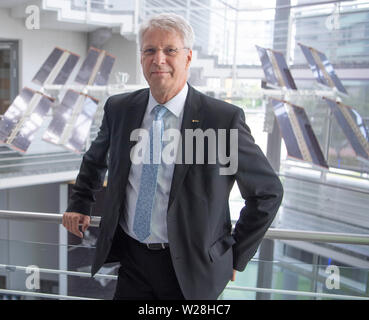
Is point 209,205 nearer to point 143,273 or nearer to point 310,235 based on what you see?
point 143,273

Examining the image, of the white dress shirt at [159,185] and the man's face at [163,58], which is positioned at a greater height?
the man's face at [163,58]

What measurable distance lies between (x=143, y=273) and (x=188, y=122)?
25 cm

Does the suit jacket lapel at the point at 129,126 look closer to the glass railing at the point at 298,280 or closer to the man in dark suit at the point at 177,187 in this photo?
the man in dark suit at the point at 177,187

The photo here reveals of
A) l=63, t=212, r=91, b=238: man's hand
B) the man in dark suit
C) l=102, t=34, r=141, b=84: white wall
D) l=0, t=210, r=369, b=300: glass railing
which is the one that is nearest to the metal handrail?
l=0, t=210, r=369, b=300: glass railing

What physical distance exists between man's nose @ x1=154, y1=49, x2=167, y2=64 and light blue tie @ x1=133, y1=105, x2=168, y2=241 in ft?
0.27

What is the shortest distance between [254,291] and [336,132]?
3.23 m

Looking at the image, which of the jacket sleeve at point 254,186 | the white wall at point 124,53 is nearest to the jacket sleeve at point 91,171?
the jacket sleeve at point 254,186

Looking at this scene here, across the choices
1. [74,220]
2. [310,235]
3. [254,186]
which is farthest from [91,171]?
[310,235]

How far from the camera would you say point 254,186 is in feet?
2.16

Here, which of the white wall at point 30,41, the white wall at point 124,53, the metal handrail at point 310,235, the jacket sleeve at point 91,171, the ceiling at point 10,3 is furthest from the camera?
the white wall at point 124,53

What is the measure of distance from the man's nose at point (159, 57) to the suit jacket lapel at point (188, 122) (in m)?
0.07

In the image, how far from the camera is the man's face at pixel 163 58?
2.15 ft

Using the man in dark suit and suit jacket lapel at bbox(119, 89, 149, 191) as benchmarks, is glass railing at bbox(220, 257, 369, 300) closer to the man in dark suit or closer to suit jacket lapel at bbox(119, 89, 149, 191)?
the man in dark suit

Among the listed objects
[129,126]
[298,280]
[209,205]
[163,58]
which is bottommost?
[298,280]
